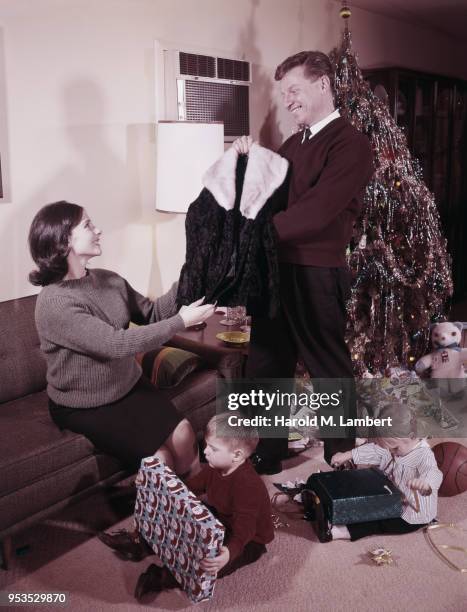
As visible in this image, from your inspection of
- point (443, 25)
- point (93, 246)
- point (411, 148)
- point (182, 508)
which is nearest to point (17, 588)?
point (182, 508)

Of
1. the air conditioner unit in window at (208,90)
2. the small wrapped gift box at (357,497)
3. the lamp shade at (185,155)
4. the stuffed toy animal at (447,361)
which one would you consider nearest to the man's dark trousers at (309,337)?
the small wrapped gift box at (357,497)

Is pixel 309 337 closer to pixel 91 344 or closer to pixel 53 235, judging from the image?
pixel 91 344

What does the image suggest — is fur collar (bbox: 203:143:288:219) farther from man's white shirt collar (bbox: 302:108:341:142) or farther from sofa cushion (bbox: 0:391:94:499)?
sofa cushion (bbox: 0:391:94:499)

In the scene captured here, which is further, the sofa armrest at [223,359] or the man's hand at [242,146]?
the sofa armrest at [223,359]

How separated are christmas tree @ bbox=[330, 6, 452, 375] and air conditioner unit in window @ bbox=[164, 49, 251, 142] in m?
0.53


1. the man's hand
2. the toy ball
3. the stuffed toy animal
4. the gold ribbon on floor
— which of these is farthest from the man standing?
the stuffed toy animal

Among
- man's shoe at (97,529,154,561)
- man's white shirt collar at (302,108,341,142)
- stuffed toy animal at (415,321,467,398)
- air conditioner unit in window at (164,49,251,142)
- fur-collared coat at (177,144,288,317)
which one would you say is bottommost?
man's shoe at (97,529,154,561)

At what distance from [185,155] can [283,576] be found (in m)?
1.71

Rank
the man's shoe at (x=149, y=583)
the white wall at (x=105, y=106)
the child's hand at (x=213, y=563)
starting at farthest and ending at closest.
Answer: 1. the white wall at (x=105, y=106)
2. the man's shoe at (x=149, y=583)
3. the child's hand at (x=213, y=563)

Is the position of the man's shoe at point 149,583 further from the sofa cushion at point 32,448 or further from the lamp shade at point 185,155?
the lamp shade at point 185,155

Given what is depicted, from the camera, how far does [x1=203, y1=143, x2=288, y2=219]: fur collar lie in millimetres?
Result: 2037

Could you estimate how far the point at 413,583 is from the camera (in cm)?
191

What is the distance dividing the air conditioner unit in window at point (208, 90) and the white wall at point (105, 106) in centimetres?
9

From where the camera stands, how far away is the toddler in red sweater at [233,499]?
1.89 meters
